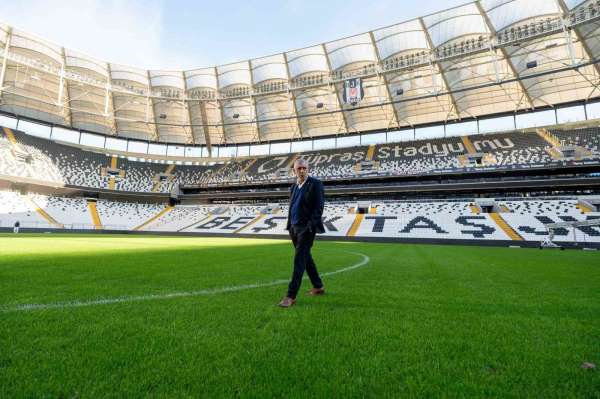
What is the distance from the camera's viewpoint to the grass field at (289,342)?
1.56m

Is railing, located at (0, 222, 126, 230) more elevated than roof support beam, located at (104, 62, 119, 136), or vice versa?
roof support beam, located at (104, 62, 119, 136)

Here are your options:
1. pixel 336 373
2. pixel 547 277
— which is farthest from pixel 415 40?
pixel 336 373

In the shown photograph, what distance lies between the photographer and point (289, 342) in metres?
2.18

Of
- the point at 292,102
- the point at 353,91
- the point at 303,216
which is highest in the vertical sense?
the point at 292,102

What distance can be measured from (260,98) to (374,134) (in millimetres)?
15964

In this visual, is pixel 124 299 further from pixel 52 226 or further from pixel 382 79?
pixel 52 226

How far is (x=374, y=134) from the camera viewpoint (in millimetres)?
41562

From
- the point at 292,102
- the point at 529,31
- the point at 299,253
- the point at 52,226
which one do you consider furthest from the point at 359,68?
the point at 52,226

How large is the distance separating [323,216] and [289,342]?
2937 centimetres

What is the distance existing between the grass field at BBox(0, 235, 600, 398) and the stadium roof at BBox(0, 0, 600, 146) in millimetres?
26605

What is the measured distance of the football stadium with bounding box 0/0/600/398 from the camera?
1851 millimetres

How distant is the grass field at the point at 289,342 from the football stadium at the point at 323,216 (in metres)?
0.02

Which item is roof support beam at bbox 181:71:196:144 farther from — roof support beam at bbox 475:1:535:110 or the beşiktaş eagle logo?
roof support beam at bbox 475:1:535:110

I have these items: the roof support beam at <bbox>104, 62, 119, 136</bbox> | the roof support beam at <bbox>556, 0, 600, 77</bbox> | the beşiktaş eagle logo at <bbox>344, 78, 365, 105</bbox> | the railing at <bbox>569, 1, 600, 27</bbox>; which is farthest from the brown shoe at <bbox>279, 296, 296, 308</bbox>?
the roof support beam at <bbox>104, 62, 119, 136</bbox>
